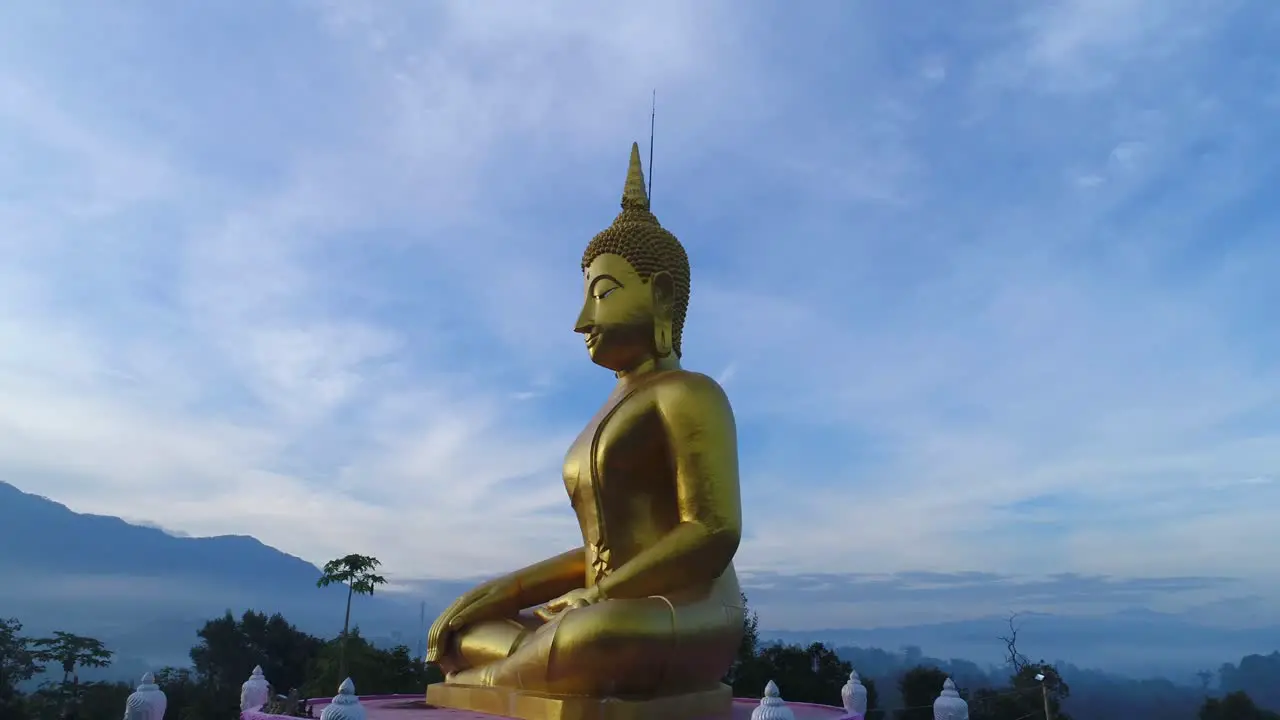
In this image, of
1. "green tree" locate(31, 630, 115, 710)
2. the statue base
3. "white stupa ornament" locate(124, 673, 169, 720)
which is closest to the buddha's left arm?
the statue base

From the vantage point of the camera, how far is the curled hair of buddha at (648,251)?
7.60 meters

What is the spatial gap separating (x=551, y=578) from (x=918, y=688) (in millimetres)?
24114

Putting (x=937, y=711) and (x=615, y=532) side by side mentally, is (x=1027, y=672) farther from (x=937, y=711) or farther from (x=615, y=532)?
(x=615, y=532)

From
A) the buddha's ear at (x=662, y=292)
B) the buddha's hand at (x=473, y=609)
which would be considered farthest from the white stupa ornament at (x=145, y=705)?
the buddha's ear at (x=662, y=292)

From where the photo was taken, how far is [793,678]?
1029 inches

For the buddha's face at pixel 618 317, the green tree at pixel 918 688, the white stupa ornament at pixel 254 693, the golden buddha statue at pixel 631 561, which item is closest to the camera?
the golden buddha statue at pixel 631 561

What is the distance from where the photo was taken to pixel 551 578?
7.70 metres

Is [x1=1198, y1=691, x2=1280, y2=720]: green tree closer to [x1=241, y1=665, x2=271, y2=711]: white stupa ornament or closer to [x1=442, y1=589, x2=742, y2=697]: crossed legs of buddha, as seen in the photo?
[x1=442, y1=589, x2=742, y2=697]: crossed legs of buddha

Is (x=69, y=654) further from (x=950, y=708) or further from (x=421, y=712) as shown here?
(x=950, y=708)

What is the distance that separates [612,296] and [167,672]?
110 ft

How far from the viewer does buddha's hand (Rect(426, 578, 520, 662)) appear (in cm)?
721

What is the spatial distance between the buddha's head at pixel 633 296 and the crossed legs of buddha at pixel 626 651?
2315 mm

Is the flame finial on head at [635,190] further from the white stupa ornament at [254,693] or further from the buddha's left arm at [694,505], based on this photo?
the white stupa ornament at [254,693]

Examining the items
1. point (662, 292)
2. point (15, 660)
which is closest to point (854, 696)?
point (662, 292)
